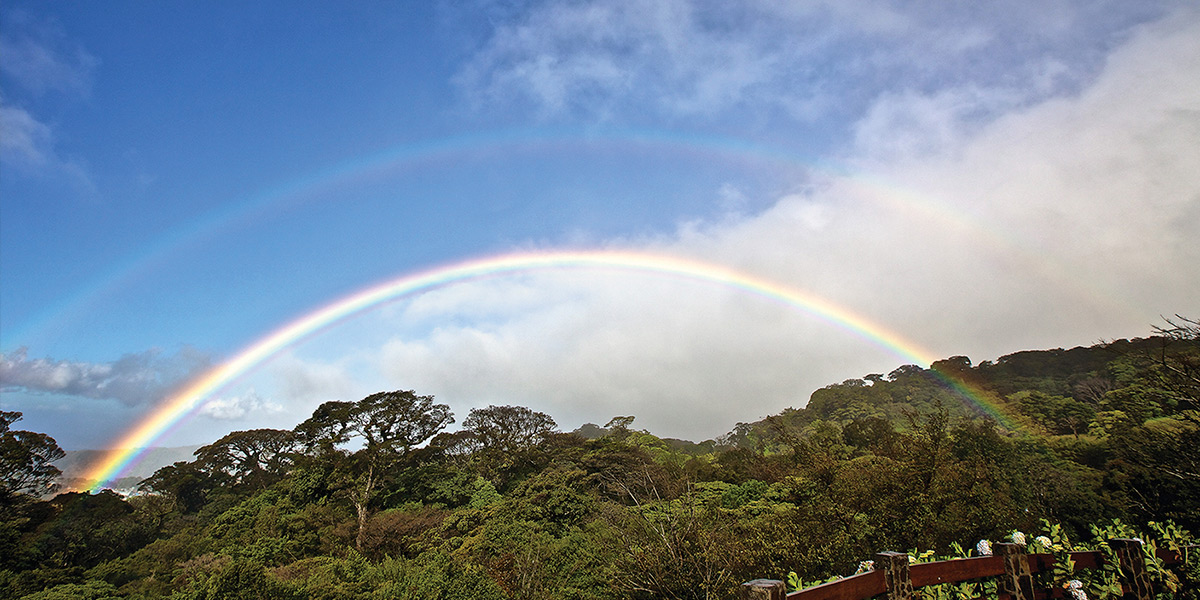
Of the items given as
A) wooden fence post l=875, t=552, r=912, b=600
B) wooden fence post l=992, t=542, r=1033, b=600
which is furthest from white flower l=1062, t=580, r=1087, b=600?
wooden fence post l=875, t=552, r=912, b=600

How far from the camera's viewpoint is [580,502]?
2702 cm

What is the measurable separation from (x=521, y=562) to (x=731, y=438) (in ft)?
222

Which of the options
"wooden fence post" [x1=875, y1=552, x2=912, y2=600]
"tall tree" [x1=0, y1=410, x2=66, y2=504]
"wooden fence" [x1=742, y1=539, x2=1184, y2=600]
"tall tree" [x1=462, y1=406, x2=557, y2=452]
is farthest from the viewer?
"tall tree" [x1=462, y1=406, x2=557, y2=452]

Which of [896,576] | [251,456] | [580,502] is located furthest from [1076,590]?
[251,456]

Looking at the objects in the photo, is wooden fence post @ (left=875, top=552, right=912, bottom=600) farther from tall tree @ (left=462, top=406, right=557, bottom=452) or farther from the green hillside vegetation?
tall tree @ (left=462, top=406, right=557, bottom=452)

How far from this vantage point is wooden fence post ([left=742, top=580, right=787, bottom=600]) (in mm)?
3312

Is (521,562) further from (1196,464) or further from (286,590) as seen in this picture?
(1196,464)

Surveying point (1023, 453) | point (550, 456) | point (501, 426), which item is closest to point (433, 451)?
point (501, 426)

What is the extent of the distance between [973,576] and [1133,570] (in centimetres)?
241

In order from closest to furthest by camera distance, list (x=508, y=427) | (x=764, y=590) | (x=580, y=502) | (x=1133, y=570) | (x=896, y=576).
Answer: (x=764, y=590) < (x=896, y=576) < (x=1133, y=570) < (x=580, y=502) < (x=508, y=427)

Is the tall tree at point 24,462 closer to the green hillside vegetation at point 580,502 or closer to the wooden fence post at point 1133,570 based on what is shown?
the green hillside vegetation at point 580,502

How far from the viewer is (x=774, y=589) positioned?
11.0 ft

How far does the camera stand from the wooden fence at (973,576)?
3.76 m

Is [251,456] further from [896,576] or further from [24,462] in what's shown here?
[896,576]
